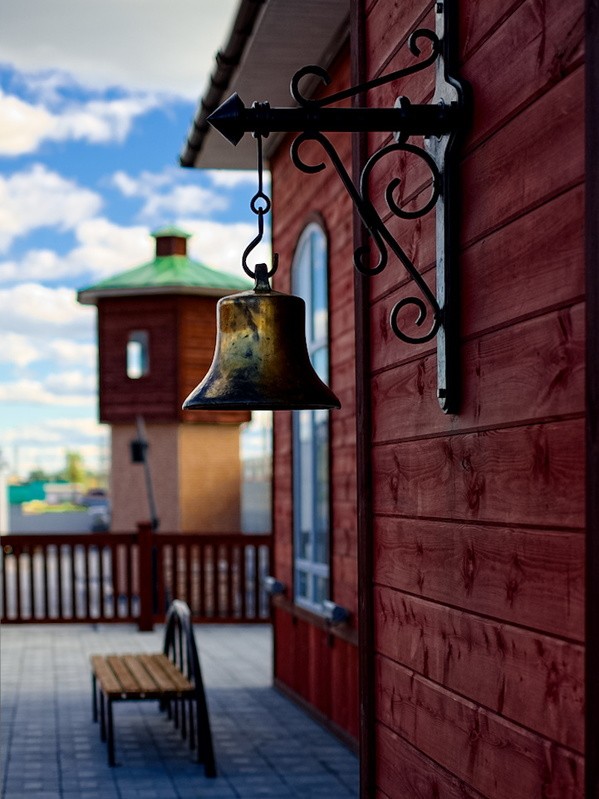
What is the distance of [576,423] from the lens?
202 cm

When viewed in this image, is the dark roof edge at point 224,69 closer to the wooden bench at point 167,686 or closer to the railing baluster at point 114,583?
the wooden bench at point 167,686

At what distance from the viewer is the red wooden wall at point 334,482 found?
6.86 metres

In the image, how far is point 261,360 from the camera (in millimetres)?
3006

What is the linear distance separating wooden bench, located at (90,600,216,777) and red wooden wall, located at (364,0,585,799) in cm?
350

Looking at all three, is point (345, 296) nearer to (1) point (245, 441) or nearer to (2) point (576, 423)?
(2) point (576, 423)

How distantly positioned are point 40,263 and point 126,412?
63.8 m

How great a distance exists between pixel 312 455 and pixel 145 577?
4.94m

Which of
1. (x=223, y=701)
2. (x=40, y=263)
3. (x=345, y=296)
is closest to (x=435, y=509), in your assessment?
(x=345, y=296)

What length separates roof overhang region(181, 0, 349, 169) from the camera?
20.7 feet

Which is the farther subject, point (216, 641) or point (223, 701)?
point (216, 641)

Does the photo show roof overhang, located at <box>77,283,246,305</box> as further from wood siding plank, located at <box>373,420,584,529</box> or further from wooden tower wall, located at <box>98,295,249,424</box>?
wood siding plank, located at <box>373,420,584,529</box>

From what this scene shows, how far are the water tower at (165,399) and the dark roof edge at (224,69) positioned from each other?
15.2 meters

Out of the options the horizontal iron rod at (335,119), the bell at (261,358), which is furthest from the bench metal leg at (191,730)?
the horizontal iron rod at (335,119)

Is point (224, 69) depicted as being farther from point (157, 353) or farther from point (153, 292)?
point (157, 353)
